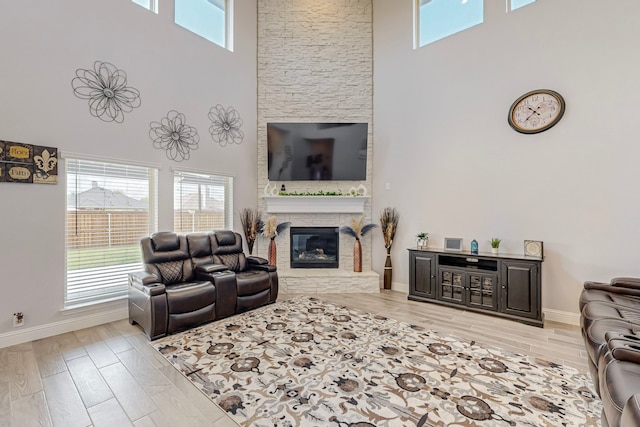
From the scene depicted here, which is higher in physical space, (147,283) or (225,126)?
(225,126)

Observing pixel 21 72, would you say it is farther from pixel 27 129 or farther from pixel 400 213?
pixel 400 213

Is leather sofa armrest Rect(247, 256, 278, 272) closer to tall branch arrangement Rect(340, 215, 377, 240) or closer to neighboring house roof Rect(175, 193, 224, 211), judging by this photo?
neighboring house roof Rect(175, 193, 224, 211)

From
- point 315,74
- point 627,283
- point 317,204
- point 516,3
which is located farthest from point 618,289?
point 315,74

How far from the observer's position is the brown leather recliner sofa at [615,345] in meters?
1.29

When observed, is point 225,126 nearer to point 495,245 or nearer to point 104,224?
point 104,224

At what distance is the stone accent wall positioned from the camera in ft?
17.7

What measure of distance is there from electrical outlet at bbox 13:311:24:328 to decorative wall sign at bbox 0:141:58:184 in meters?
1.36

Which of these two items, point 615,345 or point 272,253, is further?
point 272,253

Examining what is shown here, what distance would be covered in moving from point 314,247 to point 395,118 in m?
2.83

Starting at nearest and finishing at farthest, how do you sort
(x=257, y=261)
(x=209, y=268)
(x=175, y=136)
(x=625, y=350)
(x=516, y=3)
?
(x=625, y=350) < (x=209, y=268) < (x=516, y=3) < (x=175, y=136) < (x=257, y=261)

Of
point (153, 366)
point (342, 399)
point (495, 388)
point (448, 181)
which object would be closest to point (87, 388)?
point (153, 366)

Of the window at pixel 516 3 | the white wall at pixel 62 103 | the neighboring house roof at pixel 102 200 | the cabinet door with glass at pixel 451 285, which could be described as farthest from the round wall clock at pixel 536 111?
the neighboring house roof at pixel 102 200

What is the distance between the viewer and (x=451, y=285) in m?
4.09

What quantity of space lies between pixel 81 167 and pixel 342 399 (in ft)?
12.4
